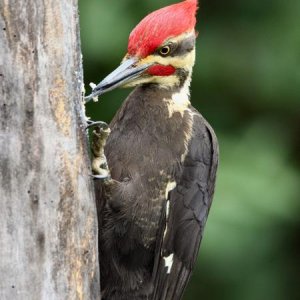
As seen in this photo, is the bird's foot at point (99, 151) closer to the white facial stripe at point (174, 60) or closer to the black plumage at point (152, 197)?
the black plumage at point (152, 197)

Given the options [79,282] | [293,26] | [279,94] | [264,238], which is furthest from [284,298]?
[79,282]

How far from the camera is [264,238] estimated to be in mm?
5293

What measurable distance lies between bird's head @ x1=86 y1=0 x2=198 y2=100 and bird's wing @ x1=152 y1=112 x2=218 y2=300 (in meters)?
0.22

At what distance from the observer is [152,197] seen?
148 inches

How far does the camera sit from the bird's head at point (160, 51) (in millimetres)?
3723

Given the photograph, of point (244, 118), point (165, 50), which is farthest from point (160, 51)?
point (244, 118)

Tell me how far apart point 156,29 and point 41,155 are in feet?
2.92

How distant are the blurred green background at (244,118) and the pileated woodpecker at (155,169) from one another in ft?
3.54

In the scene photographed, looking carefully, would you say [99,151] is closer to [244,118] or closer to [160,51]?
[160,51]

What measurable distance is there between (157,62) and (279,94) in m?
1.82

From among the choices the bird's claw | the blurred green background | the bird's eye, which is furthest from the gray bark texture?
the blurred green background

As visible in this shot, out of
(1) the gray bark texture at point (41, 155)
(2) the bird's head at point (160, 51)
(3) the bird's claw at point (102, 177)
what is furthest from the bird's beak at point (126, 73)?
(1) the gray bark texture at point (41, 155)

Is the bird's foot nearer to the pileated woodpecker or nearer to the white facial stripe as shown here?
the pileated woodpecker

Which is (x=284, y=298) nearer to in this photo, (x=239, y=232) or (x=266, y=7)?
(x=239, y=232)
